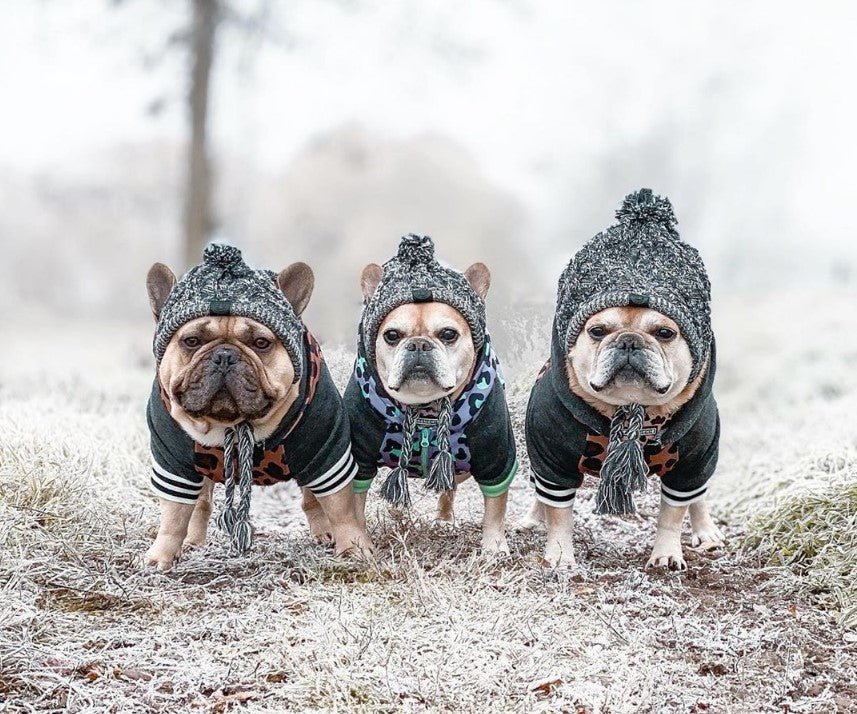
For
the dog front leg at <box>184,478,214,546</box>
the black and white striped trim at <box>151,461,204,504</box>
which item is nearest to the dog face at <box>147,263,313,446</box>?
the black and white striped trim at <box>151,461,204,504</box>

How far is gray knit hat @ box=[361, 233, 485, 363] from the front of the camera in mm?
3898

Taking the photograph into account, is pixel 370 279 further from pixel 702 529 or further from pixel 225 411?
pixel 702 529

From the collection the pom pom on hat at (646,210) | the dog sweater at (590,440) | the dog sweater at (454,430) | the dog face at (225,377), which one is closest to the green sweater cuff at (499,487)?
the dog sweater at (454,430)

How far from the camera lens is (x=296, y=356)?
12.4ft

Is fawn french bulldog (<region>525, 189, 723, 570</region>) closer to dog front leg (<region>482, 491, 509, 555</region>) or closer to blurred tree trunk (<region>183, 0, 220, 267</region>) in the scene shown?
dog front leg (<region>482, 491, 509, 555</region>)

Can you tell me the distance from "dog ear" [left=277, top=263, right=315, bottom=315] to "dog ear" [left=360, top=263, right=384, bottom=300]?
11.9 inches

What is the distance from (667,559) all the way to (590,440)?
0.73 m

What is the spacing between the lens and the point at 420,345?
3762 millimetres

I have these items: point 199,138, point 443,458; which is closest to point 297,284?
point 443,458

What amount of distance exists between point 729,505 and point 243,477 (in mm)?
3001

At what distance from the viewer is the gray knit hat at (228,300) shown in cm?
370

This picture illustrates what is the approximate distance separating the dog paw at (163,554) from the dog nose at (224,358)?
0.95m

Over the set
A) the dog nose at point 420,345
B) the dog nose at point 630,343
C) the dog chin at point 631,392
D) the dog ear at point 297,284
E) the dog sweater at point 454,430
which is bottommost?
the dog sweater at point 454,430

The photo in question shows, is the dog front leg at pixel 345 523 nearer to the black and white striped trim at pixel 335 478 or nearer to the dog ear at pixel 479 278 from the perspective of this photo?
the black and white striped trim at pixel 335 478
